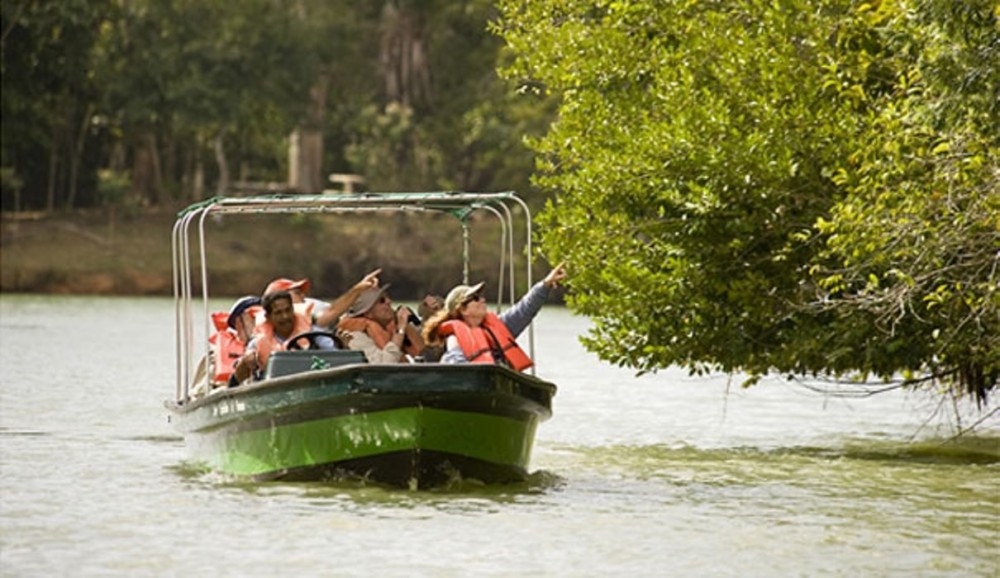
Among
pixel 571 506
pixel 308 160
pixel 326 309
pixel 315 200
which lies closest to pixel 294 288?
pixel 326 309

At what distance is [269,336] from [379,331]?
105 cm

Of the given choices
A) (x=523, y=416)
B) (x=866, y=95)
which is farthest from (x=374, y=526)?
(x=866, y=95)

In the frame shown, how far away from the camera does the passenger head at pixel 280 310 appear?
17438mm

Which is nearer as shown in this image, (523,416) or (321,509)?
(321,509)

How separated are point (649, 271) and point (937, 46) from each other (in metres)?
4.90

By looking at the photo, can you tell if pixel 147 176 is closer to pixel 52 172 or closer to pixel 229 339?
pixel 52 172

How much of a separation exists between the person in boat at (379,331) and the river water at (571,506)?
147cm

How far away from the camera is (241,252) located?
216 feet

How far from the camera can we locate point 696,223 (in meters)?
20.5

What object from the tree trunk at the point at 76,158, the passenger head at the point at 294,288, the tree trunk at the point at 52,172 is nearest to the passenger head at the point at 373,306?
the passenger head at the point at 294,288

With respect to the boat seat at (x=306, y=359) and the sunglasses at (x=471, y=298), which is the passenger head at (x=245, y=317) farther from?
the sunglasses at (x=471, y=298)

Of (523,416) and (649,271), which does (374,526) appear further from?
(649,271)

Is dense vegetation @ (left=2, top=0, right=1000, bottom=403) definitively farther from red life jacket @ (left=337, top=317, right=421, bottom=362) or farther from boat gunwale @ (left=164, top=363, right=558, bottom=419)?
boat gunwale @ (left=164, top=363, right=558, bottom=419)

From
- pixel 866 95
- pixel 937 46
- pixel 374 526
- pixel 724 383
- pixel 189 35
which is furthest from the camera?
pixel 189 35
